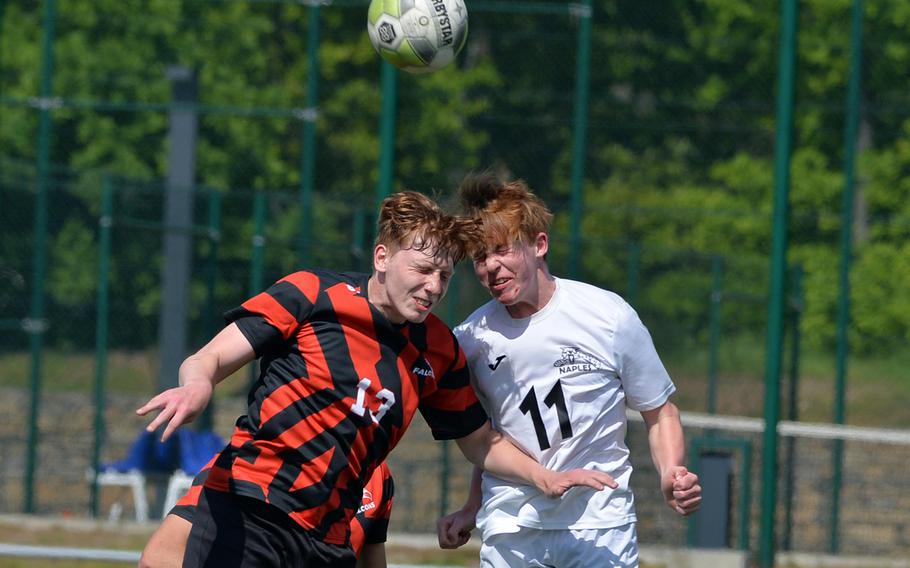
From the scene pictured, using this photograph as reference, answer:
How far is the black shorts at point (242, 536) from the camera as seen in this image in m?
3.71

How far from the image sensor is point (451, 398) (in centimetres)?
401

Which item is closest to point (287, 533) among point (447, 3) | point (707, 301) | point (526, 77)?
point (447, 3)

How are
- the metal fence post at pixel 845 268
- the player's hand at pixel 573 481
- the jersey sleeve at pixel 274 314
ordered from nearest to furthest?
the jersey sleeve at pixel 274 314 < the player's hand at pixel 573 481 < the metal fence post at pixel 845 268

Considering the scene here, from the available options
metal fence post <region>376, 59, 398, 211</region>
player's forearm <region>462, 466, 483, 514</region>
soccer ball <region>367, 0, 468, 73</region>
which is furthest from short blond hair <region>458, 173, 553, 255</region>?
metal fence post <region>376, 59, 398, 211</region>

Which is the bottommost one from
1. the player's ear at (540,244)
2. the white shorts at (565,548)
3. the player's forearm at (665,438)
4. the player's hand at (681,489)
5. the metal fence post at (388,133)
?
the white shorts at (565,548)

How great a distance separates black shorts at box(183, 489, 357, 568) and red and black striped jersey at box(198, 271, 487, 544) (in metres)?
0.04

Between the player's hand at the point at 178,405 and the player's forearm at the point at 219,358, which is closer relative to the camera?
the player's hand at the point at 178,405

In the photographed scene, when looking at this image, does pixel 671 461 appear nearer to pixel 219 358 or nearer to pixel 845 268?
pixel 219 358

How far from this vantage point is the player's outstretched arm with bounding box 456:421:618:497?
3.85 meters

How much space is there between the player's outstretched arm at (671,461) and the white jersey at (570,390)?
2.2 inches

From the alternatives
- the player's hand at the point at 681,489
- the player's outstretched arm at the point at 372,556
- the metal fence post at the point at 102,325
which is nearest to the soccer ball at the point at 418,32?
the player's outstretched arm at the point at 372,556

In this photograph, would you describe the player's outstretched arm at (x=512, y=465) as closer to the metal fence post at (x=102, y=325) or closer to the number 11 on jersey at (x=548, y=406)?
the number 11 on jersey at (x=548, y=406)

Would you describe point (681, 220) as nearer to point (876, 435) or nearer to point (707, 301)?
point (707, 301)

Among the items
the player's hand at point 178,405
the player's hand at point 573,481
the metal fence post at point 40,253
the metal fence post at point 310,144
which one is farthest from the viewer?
the metal fence post at point 310,144
